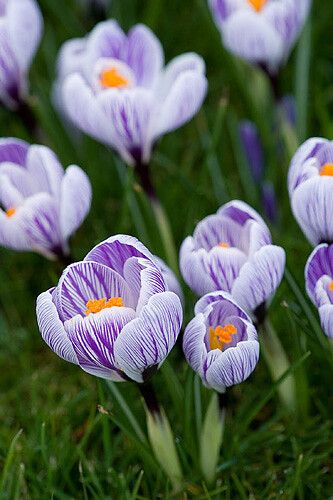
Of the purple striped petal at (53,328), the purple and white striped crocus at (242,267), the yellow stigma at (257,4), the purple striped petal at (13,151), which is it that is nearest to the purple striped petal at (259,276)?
the purple and white striped crocus at (242,267)

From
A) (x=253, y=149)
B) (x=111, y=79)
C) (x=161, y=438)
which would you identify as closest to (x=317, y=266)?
(x=161, y=438)

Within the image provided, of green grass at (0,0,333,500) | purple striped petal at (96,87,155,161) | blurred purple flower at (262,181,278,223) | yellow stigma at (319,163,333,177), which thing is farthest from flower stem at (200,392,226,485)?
blurred purple flower at (262,181,278,223)

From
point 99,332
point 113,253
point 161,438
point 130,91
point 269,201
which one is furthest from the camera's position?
point 269,201

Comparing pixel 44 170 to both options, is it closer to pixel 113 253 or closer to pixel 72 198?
pixel 72 198

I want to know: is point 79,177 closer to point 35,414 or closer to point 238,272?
point 238,272

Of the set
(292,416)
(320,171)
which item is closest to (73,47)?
(320,171)

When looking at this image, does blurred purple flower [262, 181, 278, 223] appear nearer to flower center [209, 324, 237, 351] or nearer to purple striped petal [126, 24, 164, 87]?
purple striped petal [126, 24, 164, 87]

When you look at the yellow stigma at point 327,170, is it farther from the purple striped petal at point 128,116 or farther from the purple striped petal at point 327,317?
the purple striped petal at point 128,116
